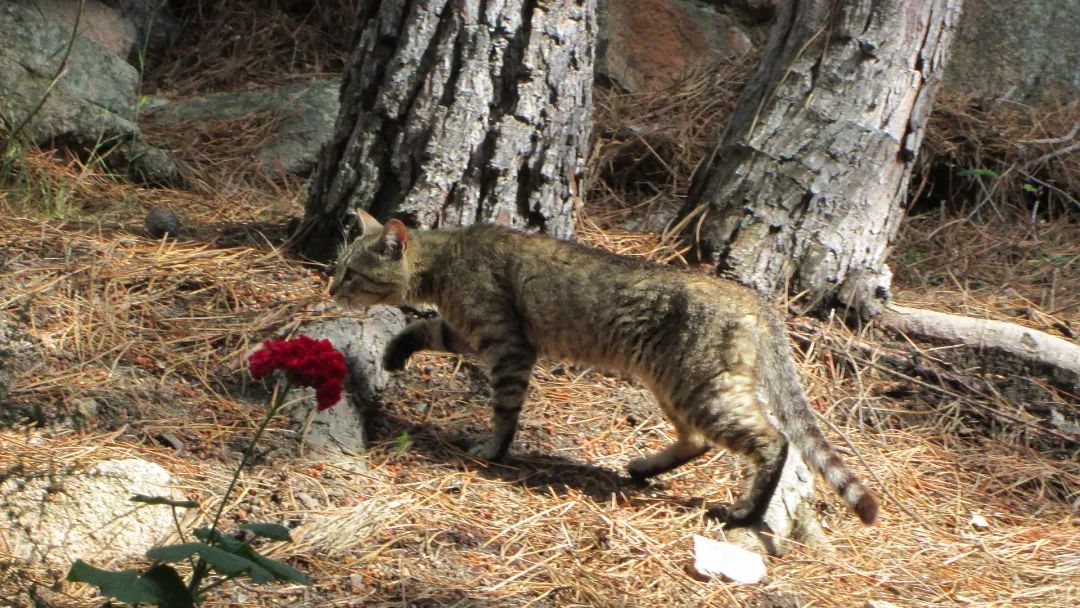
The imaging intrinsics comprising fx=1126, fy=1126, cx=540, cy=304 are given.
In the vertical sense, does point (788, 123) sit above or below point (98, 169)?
above

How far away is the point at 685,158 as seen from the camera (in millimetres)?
6582

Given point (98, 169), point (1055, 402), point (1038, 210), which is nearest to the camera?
point (1055, 402)

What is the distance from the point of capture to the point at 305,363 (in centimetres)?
262

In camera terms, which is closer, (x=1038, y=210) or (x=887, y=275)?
(x=887, y=275)

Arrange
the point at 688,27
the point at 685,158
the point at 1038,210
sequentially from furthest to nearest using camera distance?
the point at 688,27
the point at 1038,210
the point at 685,158

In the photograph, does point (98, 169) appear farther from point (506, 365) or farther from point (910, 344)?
point (910, 344)

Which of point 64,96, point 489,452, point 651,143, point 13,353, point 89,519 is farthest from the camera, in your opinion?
point 651,143

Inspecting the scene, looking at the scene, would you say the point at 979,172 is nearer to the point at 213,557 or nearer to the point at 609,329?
the point at 609,329

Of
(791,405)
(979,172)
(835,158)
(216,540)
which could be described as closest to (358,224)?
(791,405)

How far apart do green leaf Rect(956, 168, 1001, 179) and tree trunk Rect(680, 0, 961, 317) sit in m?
1.48

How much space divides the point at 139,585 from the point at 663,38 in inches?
246

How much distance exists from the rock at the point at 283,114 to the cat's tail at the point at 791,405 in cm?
345

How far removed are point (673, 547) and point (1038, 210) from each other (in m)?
4.37

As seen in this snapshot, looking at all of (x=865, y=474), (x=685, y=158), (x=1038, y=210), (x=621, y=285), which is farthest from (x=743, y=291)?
(x=1038, y=210)
